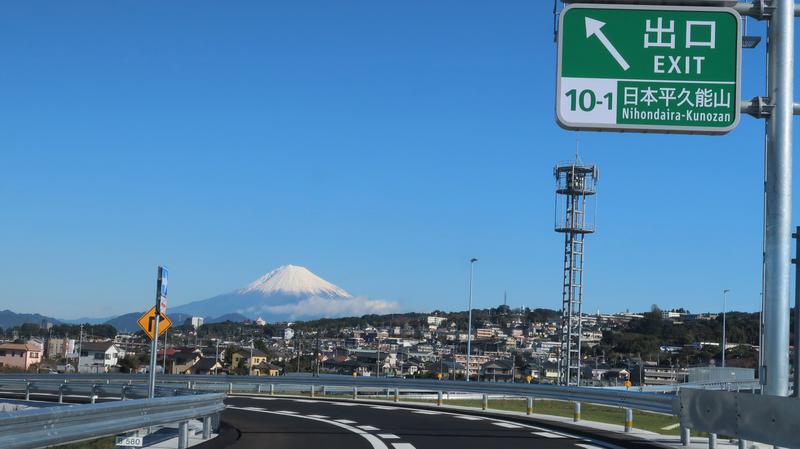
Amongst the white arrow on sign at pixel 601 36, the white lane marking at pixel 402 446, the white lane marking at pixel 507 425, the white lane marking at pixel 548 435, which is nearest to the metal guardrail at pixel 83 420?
the white lane marking at pixel 402 446

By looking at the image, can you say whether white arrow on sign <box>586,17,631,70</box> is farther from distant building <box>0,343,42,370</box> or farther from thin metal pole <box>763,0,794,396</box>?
distant building <box>0,343,42,370</box>

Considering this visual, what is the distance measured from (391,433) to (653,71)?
10.7m

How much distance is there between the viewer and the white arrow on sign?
1085 centimetres

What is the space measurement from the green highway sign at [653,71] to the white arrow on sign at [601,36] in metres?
0.01

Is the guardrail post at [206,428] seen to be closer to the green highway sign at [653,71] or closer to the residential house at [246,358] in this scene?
the green highway sign at [653,71]

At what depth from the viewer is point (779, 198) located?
32.6 feet

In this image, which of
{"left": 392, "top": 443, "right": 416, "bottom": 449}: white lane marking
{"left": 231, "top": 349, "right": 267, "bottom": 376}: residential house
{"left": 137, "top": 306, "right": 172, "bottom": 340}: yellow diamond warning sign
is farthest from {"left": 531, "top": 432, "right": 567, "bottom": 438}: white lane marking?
{"left": 231, "top": 349, "right": 267, "bottom": 376}: residential house

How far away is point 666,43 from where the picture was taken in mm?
10844

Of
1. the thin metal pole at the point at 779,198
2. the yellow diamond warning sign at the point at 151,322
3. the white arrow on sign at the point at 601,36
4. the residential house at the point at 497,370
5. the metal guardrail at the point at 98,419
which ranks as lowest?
the residential house at the point at 497,370

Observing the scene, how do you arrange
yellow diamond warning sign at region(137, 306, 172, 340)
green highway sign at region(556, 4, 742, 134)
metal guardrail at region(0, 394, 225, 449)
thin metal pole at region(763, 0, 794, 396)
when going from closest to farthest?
metal guardrail at region(0, 394, 225, 449)
thin metal pole at region(763, 0, 794, 396)
green highway sign at region(556, 4, 742, 134)
yellow diamond warning sign at region(137, 306, 172, 340)

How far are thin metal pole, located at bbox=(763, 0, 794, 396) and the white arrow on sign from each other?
1.54 m

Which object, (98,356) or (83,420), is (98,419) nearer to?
(83,420)

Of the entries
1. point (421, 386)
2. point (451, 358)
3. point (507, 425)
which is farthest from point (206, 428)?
point (451, 358)

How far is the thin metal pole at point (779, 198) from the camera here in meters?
9.90
